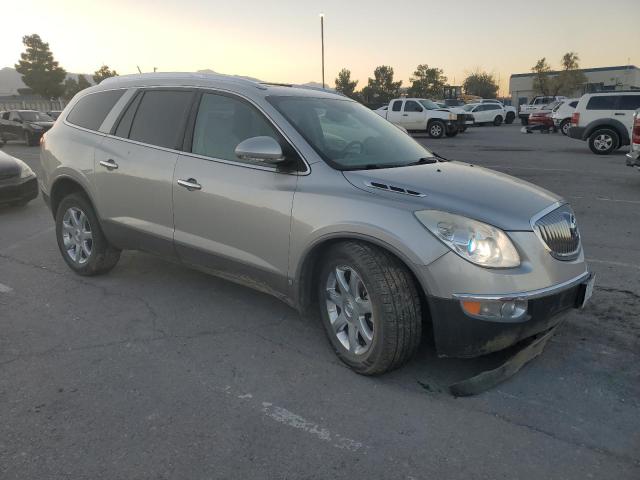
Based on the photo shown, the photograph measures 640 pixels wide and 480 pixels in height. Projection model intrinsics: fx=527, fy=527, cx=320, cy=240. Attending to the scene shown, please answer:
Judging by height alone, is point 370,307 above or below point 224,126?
below

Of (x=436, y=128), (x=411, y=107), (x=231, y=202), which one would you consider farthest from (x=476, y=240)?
(x=411, y=107)

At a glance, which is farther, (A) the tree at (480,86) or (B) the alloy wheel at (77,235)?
(A) the tree at (480,86)

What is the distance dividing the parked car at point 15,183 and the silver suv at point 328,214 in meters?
4.03

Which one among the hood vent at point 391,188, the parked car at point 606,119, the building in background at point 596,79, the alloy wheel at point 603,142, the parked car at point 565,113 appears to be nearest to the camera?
the hood vent at point 391,188

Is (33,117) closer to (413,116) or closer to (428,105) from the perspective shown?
(413,116)

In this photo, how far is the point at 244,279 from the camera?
3.77 metres

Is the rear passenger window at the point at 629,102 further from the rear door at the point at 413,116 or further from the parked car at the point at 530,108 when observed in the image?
the parked car at the point at 530,108

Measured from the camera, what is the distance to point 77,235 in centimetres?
500

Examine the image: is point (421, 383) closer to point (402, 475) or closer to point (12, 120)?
point (402, 475)

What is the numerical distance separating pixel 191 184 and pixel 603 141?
15.1m

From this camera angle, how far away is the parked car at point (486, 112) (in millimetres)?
35603

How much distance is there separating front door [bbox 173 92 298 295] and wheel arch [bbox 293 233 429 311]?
128 millimetres

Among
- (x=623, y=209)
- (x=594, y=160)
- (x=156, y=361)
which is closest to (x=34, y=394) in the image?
(x=156, y=361)

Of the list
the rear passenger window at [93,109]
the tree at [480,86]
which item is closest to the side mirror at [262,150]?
the rear passenger window at [93,109]
